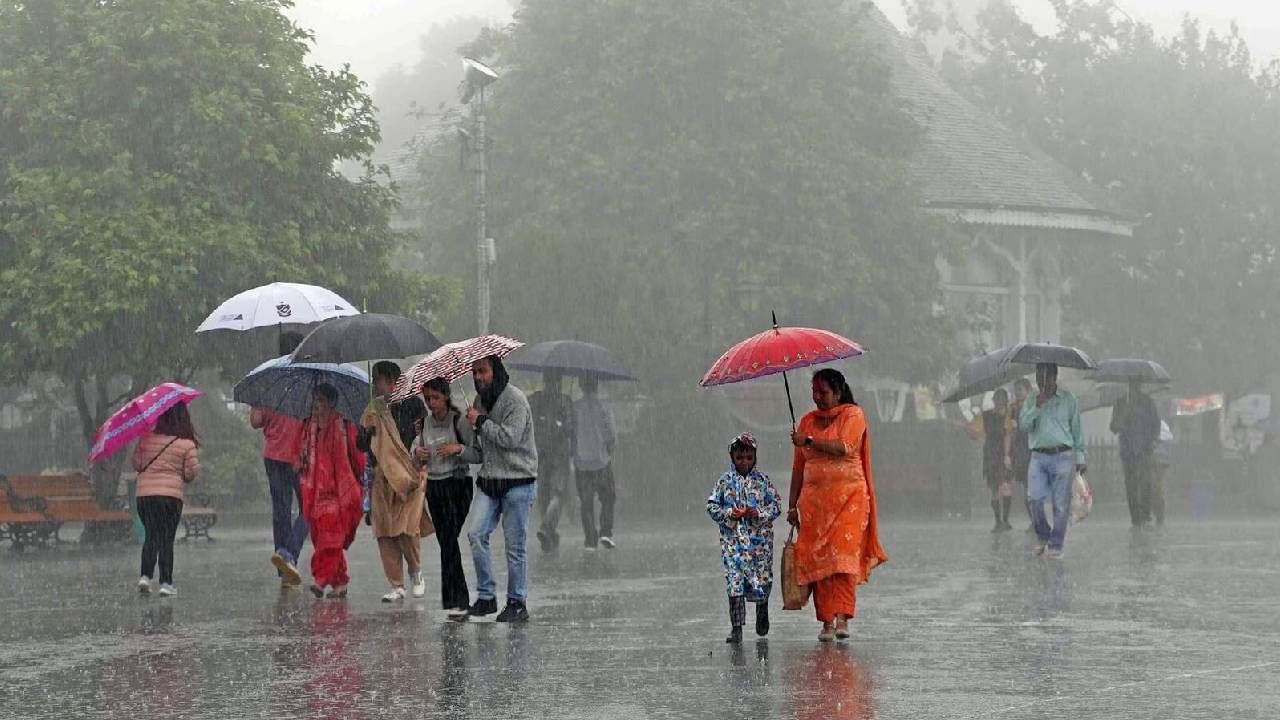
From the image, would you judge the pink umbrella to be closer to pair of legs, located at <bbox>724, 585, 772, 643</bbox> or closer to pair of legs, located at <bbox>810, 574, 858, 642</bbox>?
pair of legs, located at <bbox>724, 585, 772, 643</bbox>

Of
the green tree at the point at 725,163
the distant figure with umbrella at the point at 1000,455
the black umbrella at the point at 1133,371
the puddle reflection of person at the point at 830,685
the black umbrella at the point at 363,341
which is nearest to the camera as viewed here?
the puddle reflection of person at the point at 830,685

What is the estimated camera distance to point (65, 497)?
25234 mm

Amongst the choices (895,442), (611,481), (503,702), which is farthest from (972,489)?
(503,702)

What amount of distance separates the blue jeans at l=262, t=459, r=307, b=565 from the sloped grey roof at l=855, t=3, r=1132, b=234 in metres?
24.2

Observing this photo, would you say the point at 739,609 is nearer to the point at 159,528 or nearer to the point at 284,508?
the point at 284,508

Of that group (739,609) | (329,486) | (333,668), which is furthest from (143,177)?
(333,668)

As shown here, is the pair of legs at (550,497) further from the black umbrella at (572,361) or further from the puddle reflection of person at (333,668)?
the puddle reflection of person at (333,668)

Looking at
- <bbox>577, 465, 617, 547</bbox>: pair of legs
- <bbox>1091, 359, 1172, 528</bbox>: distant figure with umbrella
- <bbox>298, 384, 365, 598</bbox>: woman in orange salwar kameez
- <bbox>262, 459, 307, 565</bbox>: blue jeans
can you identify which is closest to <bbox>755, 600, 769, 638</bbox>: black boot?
<bbox>298, 384, 365, 598</bbox>: woman in orange salwar kameez

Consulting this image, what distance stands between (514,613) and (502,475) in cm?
85

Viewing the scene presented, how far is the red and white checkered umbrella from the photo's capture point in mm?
13930

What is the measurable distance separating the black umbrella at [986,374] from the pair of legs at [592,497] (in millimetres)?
4246

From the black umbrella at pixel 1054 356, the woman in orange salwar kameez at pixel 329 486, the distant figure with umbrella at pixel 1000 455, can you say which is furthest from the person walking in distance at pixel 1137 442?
the woman in orange salwar kameez at pixel 329 486

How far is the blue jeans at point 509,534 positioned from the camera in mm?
14164

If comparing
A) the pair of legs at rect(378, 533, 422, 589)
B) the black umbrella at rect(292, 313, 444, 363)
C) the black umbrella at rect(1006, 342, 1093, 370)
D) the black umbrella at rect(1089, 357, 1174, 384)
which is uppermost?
the black umbrella at rect(1089, 357, 1174, 384)
